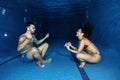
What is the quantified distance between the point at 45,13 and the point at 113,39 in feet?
14.6

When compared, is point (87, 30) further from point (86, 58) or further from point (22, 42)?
point (22, 42)

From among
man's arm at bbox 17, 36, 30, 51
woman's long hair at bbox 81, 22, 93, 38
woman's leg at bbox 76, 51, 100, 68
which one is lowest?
woman's leg at bbox 76, 51, 100, 68

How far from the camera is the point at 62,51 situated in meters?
6.97

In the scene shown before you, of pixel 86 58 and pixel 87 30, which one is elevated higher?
pixel 87 30

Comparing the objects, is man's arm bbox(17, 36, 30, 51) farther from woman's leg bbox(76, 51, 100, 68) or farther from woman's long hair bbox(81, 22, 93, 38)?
woman's long hair bbox(81, 22, 93, 38)

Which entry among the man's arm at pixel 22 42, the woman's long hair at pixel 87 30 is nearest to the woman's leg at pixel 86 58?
the woman's long hair at pixel 87 30

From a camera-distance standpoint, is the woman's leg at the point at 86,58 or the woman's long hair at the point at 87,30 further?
the woman's leg at the point at 86,58

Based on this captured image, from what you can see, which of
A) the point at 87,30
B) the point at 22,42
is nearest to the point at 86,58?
the point at 87,30

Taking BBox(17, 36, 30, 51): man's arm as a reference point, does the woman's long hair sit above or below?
above

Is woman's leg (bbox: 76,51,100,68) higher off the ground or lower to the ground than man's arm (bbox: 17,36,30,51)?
lower

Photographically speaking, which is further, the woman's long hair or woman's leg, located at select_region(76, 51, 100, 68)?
A: woman's leg, located at select_region(76, 51, 100, 68)

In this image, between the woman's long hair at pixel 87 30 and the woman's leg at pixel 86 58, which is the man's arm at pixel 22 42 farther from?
the woman's long hair at pixel 87 30

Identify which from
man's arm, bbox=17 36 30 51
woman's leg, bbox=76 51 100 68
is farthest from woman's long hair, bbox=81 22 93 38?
man's arm, bbox=17 36 30 51

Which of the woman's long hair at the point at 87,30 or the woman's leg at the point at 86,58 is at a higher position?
the woman's long hair at the point at 87,30
